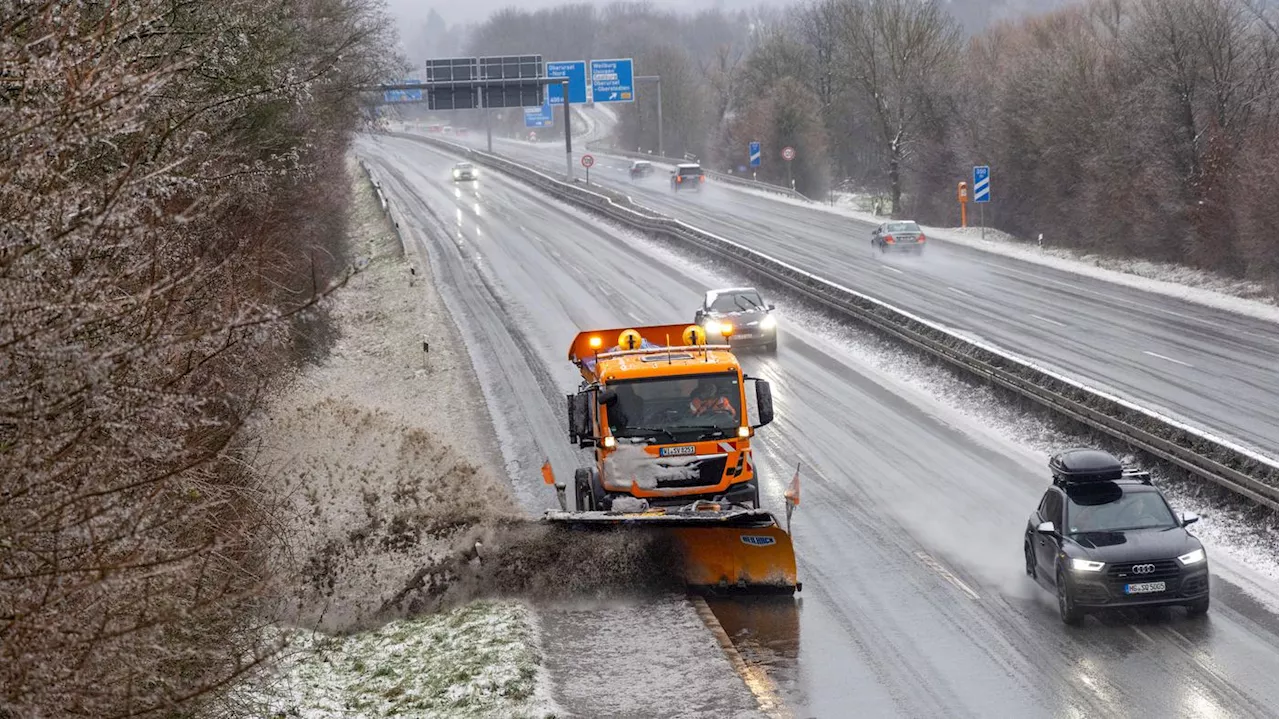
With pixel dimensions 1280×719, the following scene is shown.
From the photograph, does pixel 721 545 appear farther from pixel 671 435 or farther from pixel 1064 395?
pixel 1064 395

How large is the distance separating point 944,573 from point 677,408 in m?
3.86

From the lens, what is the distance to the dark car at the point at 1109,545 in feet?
45.6

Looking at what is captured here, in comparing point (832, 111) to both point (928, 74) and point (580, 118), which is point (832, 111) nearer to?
point (928, 74)

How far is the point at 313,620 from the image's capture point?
14719 mm

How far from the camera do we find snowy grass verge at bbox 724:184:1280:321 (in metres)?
38.1

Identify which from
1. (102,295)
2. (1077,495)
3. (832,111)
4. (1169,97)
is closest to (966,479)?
(1077,495)

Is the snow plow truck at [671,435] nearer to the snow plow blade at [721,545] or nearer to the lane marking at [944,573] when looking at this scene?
the snow plow blade at [721,545]

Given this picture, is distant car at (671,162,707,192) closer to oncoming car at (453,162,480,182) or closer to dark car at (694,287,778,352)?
oncoming car at (453,162,480,182)

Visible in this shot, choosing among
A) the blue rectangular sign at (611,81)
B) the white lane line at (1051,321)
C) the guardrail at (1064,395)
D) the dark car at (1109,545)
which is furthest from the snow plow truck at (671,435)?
the blue rectangular sign at (611,81)

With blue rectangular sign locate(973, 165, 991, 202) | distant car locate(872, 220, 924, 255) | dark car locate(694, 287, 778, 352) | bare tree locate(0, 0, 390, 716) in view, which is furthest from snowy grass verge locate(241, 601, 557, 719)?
blue rectangular sign locate(973, 165, 991, 202)

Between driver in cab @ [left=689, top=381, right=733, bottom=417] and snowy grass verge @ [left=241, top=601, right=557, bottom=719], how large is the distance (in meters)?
3.35

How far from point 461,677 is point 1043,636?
6.16 meters

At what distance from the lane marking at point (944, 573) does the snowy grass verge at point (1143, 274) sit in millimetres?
22304

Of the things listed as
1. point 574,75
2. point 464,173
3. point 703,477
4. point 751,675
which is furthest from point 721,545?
point 464,173
